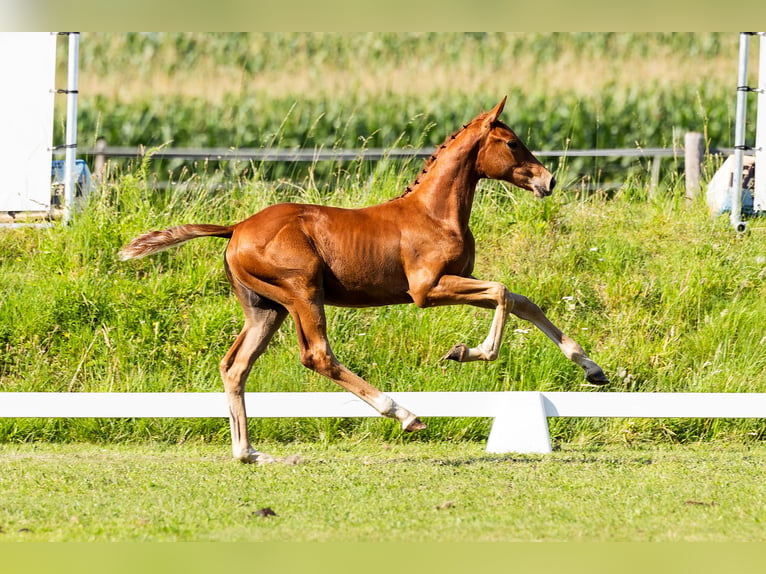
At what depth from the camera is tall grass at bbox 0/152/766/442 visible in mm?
10234

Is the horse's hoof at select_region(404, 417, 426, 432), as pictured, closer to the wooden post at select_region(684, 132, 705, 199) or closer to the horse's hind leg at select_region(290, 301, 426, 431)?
the horse's hind leg at select_region(290, 301, 426, 431)

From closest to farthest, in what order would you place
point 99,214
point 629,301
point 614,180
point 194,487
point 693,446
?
point 194,487 → point 693,446 → point 629,301 → point 99,214 → point 614,180

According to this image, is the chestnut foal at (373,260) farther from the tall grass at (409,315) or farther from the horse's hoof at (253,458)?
the tall grass at (409,315)

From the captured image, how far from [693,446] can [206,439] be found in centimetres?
428

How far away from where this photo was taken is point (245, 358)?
771 cm

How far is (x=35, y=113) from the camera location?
12383 mm

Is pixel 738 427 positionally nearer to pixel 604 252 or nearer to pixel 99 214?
pixel 604 252

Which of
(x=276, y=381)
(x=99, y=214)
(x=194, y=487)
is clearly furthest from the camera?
(x=99, y=214)

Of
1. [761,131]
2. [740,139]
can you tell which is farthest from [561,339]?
[761,131]

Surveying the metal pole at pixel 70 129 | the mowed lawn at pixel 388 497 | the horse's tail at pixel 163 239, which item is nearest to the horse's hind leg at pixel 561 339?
the mowed lawn at pixel 388 497

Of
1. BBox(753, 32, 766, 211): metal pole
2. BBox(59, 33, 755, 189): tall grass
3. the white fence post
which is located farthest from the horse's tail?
BBox(59, 33, 755, 189): tall grass

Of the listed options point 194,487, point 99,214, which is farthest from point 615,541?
point 99,214

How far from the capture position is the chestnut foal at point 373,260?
23.9 ft

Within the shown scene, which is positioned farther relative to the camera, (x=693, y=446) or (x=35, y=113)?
(x=35, y=113)
